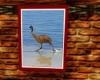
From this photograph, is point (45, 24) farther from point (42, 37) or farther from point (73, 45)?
point (73, 45)

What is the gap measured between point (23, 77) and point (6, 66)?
0.20m

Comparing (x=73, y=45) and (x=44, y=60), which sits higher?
(x=73, y=45)

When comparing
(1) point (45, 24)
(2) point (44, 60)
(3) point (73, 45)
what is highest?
(1) point (45, 24)

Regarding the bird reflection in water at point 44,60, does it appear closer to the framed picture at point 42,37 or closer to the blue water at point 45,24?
the framed picture at point 42,37

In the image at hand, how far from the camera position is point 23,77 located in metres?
2.62

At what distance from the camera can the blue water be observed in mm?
2477

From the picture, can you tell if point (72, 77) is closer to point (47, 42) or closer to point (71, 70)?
point (71, 70)

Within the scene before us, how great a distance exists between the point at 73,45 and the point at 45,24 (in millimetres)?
336

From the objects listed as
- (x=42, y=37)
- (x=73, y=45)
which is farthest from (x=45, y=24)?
(x=73, y=45)

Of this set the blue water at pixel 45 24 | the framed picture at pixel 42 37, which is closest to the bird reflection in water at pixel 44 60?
the framed picture at pixel 42 37

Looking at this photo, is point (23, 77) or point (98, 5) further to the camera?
point (23, 77)

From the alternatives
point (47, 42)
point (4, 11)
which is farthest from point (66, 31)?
point (4, 11)

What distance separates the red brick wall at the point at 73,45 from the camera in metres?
2.49

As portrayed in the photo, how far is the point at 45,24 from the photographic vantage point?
8.18 ft
